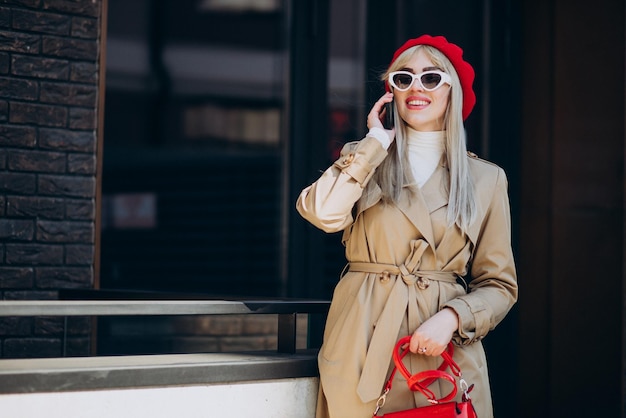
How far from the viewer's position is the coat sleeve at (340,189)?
3.29 metres

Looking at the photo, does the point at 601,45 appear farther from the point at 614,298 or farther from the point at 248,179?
the point at 248,179

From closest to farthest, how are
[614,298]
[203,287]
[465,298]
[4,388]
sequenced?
1. [4,388]
2. [465,298]
3. [614,298]
4. [203,287]

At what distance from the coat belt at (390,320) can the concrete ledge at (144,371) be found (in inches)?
19.6

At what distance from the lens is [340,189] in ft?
10.8

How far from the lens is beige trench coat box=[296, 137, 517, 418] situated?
3.31 m

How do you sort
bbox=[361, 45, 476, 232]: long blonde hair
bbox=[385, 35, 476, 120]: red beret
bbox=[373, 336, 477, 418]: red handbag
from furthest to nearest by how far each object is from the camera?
1. bbox=[385, 35, 476, 120]: red beret
2. bbox=[361, 45, 476, 232]: long blonde hair
3. bbox=[373, 336, 477, 418]: red handbag

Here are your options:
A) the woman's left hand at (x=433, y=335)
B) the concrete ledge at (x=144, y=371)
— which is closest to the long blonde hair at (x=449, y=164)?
the woman's left hand at (x=433, y=335)

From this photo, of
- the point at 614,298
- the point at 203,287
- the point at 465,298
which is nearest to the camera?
the point at 465,298

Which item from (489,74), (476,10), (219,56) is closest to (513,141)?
(489,74)

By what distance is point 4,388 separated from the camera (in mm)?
3154

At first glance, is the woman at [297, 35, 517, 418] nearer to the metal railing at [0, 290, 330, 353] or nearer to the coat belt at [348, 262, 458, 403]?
the coat belt at [348, 262, 458, 403]

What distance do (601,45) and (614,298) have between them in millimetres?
1577

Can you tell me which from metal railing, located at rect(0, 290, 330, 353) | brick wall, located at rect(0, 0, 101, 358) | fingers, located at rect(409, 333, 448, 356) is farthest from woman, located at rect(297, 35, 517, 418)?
brick wall, located at rect(0, 0, 101, 358)

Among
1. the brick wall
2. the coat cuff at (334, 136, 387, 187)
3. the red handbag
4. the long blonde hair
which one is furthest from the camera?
the brick wall
